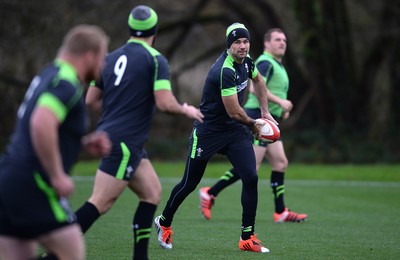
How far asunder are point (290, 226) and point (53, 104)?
657 centimetres

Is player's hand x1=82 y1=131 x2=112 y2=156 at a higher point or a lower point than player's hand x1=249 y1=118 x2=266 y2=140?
higher

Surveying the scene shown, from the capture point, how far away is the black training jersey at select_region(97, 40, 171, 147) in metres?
6.66

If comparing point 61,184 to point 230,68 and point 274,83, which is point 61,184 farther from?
point 274,83

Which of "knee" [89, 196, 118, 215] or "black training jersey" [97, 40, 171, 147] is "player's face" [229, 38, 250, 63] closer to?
"black training jersey" [97, 40, 171, 147]

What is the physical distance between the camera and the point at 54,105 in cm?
488

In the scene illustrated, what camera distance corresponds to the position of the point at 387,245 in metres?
9.13

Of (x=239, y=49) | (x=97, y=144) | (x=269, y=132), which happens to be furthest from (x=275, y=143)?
(x=97, y=144)

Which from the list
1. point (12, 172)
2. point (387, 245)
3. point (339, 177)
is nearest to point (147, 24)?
point (12, 172)

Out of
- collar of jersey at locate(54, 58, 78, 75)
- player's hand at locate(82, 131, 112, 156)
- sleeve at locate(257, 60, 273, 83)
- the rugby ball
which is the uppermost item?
collar of jersey at locate(54, 58, 78, 75)

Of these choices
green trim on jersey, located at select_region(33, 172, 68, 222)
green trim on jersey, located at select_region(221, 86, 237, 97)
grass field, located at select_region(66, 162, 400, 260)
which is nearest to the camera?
green trim on jersey, located at select_region(33, 172, 68, 222)

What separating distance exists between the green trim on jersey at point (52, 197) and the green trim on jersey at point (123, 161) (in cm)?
158

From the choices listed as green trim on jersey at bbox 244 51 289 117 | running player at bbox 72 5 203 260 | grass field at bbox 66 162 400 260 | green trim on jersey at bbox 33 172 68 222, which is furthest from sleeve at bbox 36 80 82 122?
green trim on jersey at bbox 244 51 289 117

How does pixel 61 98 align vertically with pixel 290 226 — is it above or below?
above

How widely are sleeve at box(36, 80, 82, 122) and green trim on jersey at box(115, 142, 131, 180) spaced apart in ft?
5.35
